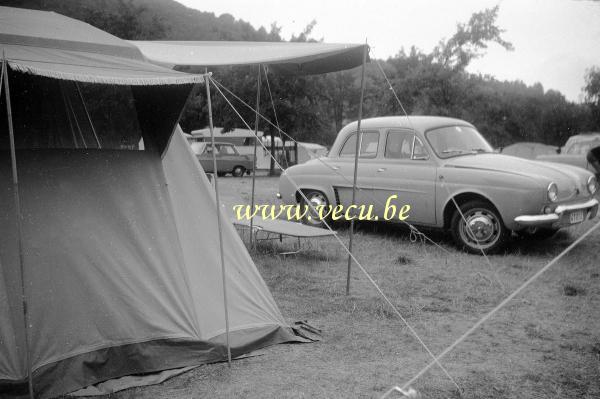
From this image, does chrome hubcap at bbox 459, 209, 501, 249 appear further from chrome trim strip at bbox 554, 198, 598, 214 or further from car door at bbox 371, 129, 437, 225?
chrome trim strip at bbox 554, 198, 598, 214

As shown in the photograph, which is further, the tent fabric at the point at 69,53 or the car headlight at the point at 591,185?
the car headlight at the point at 591,185

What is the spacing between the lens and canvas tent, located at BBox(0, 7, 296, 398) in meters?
3.33

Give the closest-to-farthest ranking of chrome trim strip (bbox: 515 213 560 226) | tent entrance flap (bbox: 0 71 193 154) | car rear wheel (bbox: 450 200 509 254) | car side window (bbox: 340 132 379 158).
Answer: tent entrance flap (bbox: 0 71 193 154) → chrome trim strip (bbox: 515 213 560 226) → car rear wheel (bbox: 450 200 509 254) → car side window (bbox: 340 132 379 158)

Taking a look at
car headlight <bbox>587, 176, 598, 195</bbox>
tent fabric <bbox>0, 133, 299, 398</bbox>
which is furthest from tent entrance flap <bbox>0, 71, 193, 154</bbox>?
car headlight <bbox>587, 176, 598, 195</bbox>

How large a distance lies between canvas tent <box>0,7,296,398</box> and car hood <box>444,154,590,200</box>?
4.08 metres

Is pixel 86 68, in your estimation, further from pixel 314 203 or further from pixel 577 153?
pixel 577 153

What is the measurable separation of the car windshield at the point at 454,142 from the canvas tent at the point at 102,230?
14.2 feet

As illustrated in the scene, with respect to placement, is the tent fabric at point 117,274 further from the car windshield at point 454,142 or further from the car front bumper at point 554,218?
the car windshield at point 454,142

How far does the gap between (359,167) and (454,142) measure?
1477mm

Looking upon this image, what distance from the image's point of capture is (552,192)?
669cm

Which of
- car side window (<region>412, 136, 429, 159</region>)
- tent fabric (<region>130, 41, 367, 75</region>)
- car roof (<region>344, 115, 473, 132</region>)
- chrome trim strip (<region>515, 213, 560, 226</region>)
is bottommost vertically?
chrome trim strip (<region>515, 213, 560, 226</region>)

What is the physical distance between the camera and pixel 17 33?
11.1 feet

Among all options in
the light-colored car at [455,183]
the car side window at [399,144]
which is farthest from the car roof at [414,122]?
the car side window at [399,144]

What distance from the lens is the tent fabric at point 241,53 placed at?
4.65 meters
